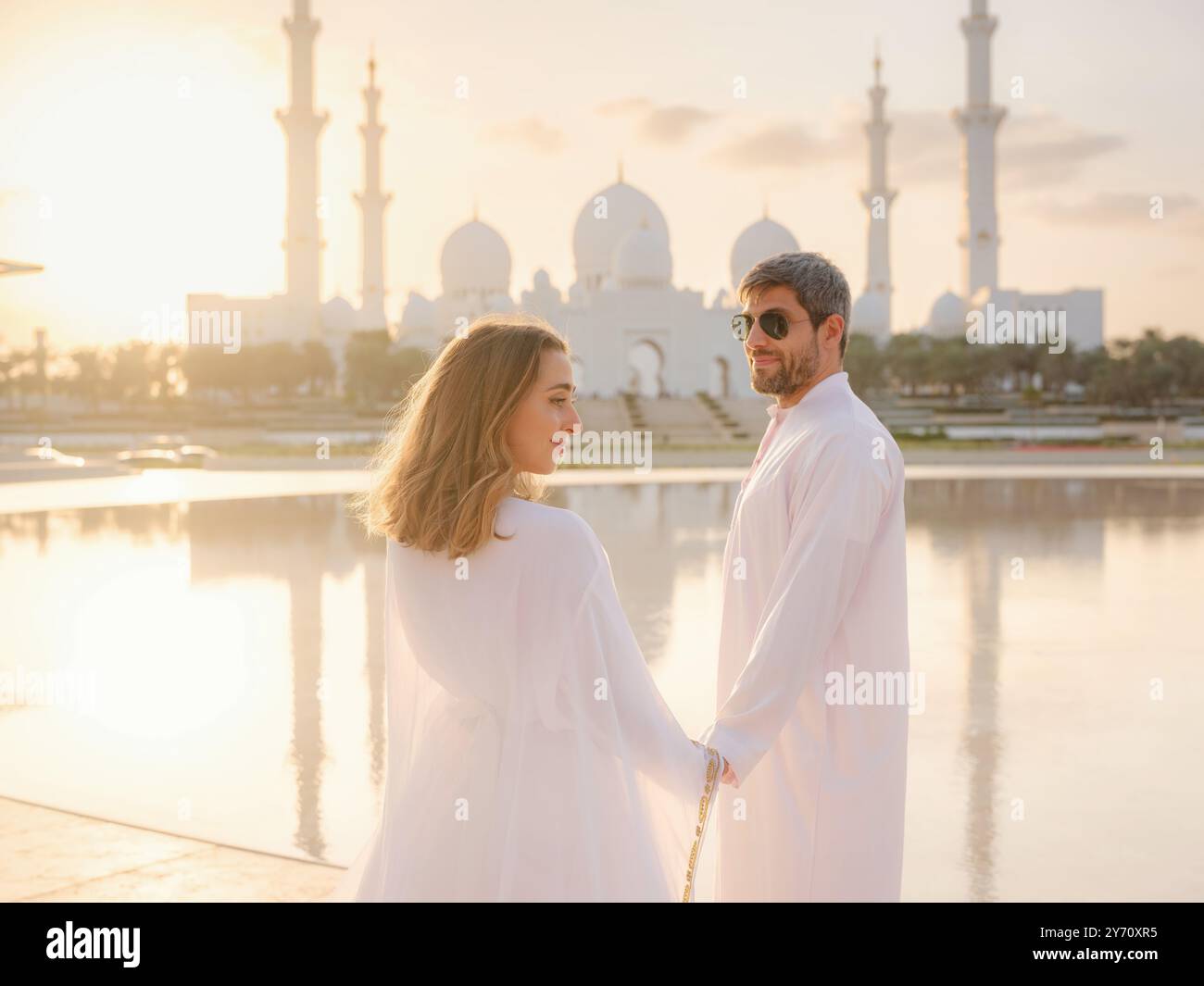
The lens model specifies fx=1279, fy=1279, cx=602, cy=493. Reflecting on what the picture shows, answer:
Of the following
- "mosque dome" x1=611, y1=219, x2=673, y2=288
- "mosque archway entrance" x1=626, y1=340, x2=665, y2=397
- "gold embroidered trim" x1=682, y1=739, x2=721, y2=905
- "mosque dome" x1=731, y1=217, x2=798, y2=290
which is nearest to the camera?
"gold embroidered trim" x1=682, y1=739, x2=721, y2=905

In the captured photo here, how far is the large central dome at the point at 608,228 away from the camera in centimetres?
5269

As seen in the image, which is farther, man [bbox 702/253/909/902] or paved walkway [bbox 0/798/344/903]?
paved walkway [bbox 0/798/344/903]

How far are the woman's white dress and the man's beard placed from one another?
790 mm

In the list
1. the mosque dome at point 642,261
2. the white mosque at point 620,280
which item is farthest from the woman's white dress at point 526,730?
the mosque dome at point 642,261

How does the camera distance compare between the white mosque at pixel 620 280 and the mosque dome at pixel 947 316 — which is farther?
the mosque dome at pixel 947 316

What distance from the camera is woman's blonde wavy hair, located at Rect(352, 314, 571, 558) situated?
2.10 m

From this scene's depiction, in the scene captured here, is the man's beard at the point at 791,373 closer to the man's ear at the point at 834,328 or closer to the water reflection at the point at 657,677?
the man's ear at the point at 834,328

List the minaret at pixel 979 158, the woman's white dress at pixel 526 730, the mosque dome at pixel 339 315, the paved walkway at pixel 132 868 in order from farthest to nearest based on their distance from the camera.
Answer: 1. the mosque dome at pixel 339 315
2. the minaret at pixel 979 158
3. the paved walkway at pixel 132 868
4. the woman's white dress at pixel 526 730

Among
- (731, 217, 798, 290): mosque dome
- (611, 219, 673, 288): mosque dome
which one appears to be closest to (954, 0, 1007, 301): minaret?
(731, 217, 798, 290): mosque dome

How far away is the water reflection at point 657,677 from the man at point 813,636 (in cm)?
119

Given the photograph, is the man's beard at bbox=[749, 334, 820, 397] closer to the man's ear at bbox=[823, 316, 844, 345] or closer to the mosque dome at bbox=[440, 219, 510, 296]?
the man's ear at bbox=[823, 316, 844, 345]

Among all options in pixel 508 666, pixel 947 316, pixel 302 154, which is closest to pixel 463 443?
pixel 508 666

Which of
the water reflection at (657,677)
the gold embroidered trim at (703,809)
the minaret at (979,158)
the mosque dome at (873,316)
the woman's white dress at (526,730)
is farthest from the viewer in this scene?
the mosque dome at (873,316)
